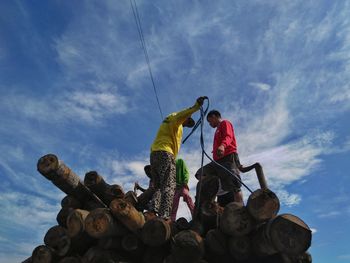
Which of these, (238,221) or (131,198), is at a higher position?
(131,198)

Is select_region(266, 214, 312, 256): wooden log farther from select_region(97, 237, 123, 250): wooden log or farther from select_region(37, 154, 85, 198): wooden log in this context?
select_region(37, 154, 85, 198): wooden log

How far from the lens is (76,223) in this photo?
11.7 ft

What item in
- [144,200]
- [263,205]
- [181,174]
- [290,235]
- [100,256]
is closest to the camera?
[290,235]

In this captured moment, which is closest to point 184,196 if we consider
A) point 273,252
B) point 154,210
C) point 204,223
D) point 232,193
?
point 232,193

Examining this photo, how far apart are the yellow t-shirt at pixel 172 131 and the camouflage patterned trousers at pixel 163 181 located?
0.16m

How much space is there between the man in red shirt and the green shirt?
1.16m

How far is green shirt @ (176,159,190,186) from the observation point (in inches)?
257

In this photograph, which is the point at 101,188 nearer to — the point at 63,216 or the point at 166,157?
the point at 63,216

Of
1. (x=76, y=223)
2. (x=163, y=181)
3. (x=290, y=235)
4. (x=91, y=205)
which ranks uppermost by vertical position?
(x=163, y=181)

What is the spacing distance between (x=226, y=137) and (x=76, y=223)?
2.79m

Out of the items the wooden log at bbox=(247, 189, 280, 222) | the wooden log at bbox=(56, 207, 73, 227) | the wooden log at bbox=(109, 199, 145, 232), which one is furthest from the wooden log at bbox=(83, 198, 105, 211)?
the wooden log at bbox=(247, 189, 280, 222)

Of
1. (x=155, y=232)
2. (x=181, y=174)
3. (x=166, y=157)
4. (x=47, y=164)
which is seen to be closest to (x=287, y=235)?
(x=155, y=232)

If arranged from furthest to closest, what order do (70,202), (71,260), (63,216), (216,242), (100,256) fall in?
1. (70,202)
2. (63,216)
3. (71,260)
4. (100,256)
5. (216,242)

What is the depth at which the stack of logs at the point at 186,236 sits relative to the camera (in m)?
3.04
